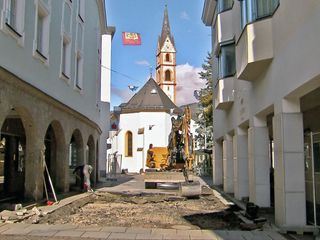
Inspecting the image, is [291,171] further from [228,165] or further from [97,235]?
[228,165]

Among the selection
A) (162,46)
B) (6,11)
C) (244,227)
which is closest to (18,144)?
(6,11)

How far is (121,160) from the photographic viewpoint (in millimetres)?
57125

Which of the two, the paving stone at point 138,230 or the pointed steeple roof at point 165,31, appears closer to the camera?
the paving stone at point 138,230

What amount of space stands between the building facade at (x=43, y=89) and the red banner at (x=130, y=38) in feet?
17.6

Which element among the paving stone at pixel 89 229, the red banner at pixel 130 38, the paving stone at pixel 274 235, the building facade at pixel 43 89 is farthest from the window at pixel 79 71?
the paving stone at pixel 274 235

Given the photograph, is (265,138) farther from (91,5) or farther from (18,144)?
(91,5)

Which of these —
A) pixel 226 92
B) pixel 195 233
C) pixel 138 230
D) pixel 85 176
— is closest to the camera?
pixel 195 233

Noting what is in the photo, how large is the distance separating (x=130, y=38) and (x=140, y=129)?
28.2m

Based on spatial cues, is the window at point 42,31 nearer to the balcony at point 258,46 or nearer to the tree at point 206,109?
the balcony at point 258,46

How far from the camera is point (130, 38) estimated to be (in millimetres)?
32656

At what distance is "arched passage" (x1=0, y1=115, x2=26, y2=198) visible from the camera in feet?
60.4

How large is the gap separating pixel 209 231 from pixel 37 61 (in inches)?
314

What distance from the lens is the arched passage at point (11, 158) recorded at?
18423 mm

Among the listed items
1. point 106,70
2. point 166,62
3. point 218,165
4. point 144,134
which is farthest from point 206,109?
point 166,62
